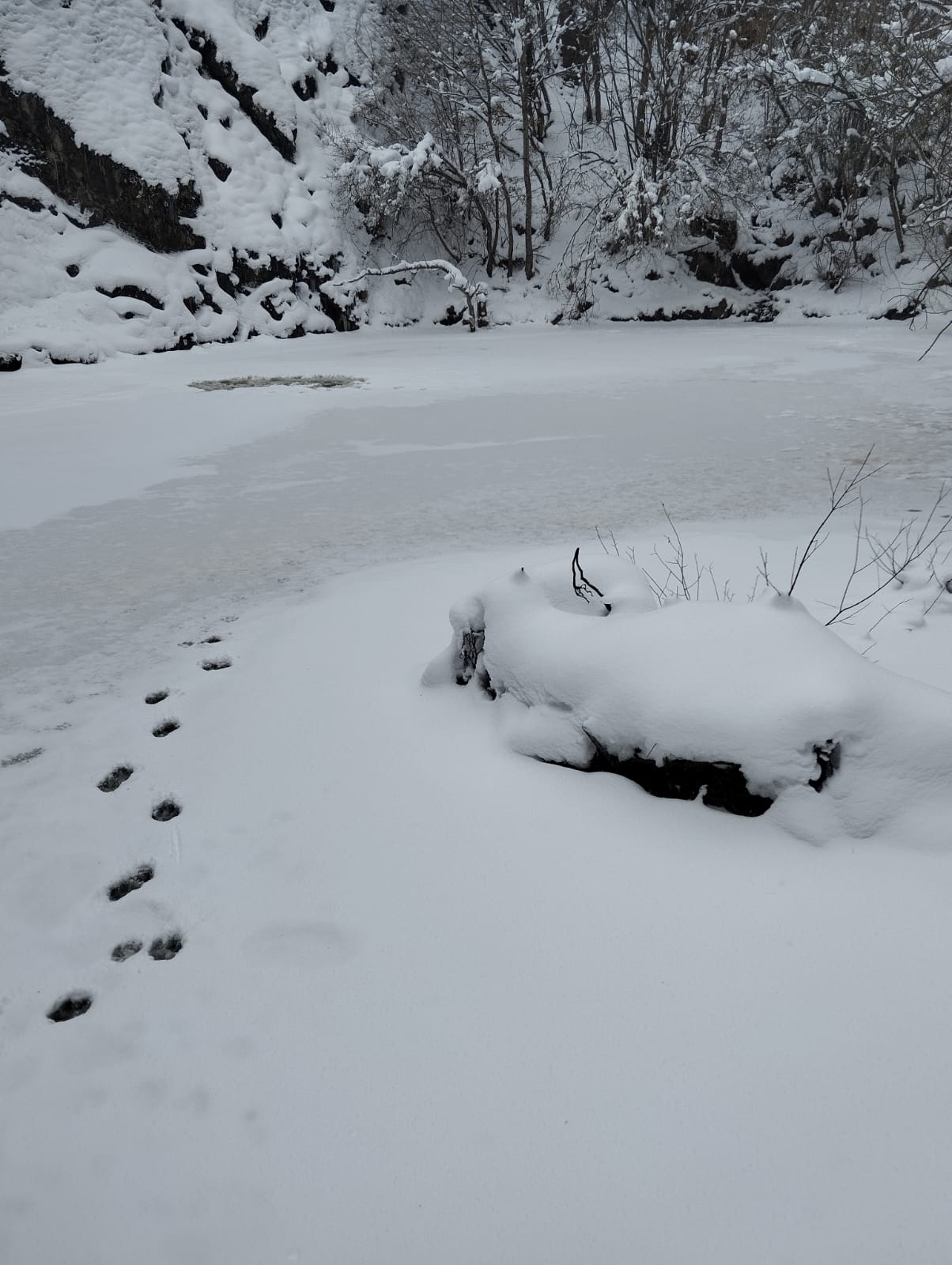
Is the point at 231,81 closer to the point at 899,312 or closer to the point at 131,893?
the point at 899,312

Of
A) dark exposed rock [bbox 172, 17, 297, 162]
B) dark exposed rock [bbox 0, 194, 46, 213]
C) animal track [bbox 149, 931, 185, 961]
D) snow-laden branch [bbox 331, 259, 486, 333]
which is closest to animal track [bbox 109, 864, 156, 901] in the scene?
animal track [bbox 149, 931, 185, 961]

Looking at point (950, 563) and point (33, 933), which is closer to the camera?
point (33, 933)

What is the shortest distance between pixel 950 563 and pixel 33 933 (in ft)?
14.1

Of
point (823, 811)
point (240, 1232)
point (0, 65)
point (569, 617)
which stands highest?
point (0, 65)

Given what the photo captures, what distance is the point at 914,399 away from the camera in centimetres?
854

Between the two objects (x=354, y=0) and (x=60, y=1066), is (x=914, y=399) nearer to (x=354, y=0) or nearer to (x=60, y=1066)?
(x=60, y=1066)

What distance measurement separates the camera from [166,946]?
78.0 inches

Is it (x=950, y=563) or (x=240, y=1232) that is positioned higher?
(x=950, y=563)

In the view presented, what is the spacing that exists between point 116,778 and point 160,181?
61.2 ft

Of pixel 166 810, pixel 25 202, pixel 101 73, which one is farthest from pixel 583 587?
pixel 101 73

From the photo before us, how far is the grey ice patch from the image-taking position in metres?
11.1

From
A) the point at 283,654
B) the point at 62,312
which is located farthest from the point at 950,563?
the point at 62,312

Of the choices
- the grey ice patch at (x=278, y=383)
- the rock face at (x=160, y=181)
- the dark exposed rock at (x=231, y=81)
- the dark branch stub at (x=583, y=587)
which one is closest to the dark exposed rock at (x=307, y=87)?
the rock face at (x=160, y=181)

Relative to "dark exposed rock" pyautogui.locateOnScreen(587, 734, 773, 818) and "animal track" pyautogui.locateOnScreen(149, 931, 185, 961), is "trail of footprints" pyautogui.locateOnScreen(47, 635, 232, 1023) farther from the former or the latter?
"dark exposed rock" pyautogui.locateOnScreen(587, 734, 773, 818)
